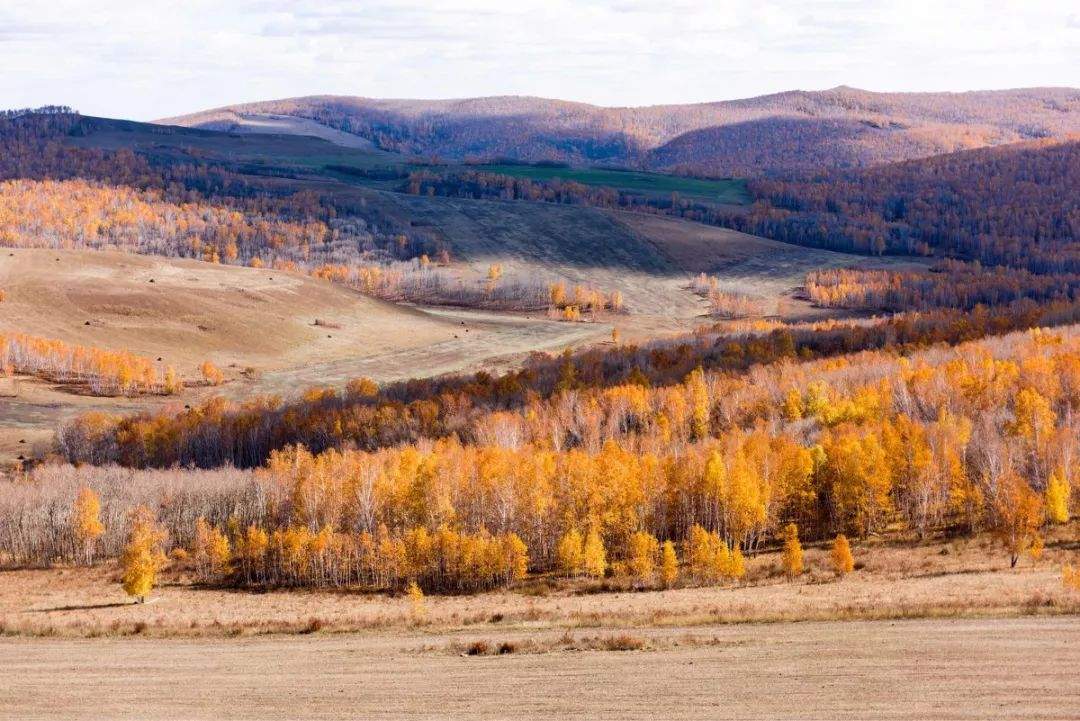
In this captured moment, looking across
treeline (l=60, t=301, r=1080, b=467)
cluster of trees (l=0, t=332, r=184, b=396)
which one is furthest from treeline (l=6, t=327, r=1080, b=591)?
cluster of trees (l=0, t=332, r=184, b=396)

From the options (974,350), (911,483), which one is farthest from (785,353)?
(911,483)

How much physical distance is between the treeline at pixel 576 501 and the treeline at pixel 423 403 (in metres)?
13.7

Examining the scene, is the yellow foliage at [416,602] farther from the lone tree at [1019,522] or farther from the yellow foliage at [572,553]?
the lone tree at [1019,522]

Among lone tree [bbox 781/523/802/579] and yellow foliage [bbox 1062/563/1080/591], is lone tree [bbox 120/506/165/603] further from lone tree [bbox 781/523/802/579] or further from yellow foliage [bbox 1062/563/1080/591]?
yellow foliage [bbox 1062/563/1080/591]

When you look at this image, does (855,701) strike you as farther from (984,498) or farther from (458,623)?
(984,498)

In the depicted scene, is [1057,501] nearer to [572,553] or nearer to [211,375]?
[572,553]

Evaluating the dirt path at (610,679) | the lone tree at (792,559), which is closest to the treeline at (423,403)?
the lone tree at (792,559)

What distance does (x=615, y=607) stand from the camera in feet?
231

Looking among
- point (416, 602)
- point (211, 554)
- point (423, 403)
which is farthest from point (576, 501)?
point (423, 403)

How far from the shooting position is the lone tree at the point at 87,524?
3541 inches

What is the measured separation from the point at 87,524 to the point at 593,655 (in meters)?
48.8

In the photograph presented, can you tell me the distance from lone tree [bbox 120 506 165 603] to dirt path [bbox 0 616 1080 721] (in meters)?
18.7

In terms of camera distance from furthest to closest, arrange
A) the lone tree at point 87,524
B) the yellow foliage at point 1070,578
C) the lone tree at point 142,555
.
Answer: the lone tree at point 87,524 → the lone tree at point 142,555 → the yellow foliage at point 1070,578

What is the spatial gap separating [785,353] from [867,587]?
78.5 meters
